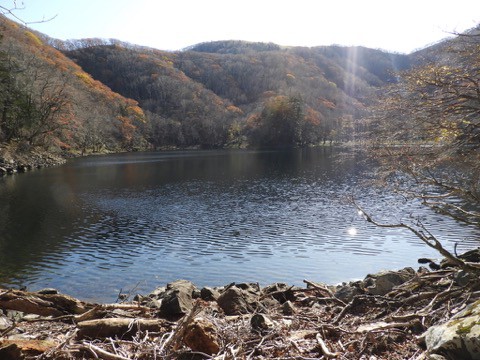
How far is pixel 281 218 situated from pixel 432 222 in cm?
772

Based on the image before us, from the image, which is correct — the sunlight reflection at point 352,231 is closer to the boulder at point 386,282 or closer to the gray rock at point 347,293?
the boulder at point 386,282

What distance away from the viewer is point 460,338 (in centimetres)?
406

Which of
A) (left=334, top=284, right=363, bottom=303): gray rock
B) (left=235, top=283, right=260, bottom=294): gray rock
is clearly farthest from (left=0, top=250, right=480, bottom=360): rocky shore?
(left=235, top=283, right=260, bottom=294): gray rock

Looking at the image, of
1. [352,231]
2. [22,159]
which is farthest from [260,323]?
[22,159]

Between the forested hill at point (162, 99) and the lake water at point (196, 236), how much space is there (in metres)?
5.53

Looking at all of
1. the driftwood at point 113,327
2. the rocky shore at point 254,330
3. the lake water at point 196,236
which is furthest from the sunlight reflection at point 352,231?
the driftwood at point 113,327

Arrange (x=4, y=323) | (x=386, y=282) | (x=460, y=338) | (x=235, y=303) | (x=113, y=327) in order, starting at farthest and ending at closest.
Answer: (x=386, y=282) → (x=235, y=303) → (x=4, y=323) → (x=113, y=327) → (x=460, y=338)

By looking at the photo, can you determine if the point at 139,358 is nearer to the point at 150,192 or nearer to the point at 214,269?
the point at 214,269

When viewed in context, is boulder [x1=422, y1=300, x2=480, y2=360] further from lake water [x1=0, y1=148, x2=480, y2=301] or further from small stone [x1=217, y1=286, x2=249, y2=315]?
lake water [x1=0, y1=148, x2=480, y2=301]

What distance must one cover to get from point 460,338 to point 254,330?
2337 mm

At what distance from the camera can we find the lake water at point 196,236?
15.2 meters

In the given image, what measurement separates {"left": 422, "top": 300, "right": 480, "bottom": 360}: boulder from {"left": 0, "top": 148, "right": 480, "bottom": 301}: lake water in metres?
7.19

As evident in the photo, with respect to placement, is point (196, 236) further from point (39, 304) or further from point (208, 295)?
point (39, 304)

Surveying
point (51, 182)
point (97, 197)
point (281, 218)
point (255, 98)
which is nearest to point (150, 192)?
point (97, 197)
